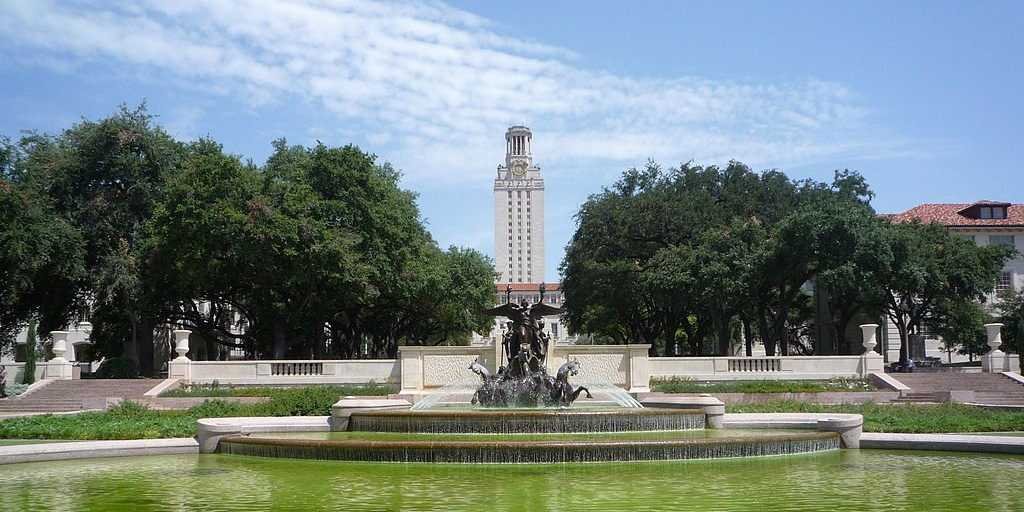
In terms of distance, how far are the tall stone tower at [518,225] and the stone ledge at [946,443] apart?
172m

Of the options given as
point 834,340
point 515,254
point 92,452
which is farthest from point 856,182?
point 515,254

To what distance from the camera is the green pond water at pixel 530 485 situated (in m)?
14.8

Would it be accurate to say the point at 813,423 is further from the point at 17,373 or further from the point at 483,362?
the point at 17,373

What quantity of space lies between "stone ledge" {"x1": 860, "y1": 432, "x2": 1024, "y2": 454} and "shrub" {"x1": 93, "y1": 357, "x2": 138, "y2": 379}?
38.4m

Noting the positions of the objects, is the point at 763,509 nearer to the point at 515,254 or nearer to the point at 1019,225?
the point at 1019,225

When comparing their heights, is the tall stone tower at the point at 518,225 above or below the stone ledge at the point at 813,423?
above

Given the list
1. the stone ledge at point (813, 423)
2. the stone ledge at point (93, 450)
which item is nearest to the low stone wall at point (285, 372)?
the stone ledge at point (93, 450)

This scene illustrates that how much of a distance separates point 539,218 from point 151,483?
181 m

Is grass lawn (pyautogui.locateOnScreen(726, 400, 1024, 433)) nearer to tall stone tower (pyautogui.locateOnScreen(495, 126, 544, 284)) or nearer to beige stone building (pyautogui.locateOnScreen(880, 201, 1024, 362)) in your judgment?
beige stone building (pyautogui.locateOnScreen(880, 201, 1024, 362))

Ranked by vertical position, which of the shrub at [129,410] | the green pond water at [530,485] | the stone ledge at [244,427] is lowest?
the green pond water at [530,485]

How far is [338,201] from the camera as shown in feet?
170

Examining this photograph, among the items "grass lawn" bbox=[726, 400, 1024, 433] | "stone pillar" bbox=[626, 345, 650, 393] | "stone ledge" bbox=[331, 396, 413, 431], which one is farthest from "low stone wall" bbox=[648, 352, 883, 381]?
"stone ledge" bbox=[331, 396, 413, 431]

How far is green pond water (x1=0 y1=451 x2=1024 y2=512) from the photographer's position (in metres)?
14.8

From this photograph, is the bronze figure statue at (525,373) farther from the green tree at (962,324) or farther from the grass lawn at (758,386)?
the green tree at (962,324)
